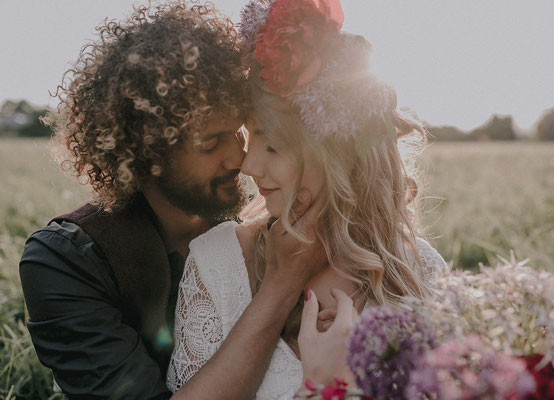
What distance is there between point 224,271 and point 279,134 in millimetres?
723

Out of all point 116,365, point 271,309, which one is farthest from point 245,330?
point 116,365

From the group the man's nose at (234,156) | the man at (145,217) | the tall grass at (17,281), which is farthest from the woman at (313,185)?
the tall grass at (17,281)

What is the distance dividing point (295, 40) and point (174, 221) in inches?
52.7

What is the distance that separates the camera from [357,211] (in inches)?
94.3

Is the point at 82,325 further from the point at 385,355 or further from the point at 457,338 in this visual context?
the point at 457,338

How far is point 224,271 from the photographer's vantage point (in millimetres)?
2268

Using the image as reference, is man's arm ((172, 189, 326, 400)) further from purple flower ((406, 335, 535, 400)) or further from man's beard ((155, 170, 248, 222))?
purple flower ((406, 335, 535, 400))

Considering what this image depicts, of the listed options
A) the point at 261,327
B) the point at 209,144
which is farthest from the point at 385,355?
the point at 209,144

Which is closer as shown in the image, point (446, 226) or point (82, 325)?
point (82, 325)

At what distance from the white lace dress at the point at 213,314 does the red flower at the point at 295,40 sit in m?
0.87

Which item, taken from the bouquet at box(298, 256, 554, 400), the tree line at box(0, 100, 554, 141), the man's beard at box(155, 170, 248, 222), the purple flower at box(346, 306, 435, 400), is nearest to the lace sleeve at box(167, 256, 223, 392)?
the man's beard at box(155, 170, 248, 222)

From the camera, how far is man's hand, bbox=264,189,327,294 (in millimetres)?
2078

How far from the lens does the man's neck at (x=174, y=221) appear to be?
269 cm

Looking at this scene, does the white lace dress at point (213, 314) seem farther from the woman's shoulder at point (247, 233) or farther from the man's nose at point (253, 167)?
the man's nose at point (253, 167)
